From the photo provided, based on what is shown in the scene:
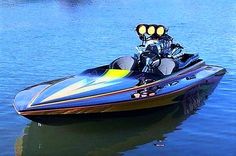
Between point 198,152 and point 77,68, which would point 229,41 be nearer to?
point 77,68

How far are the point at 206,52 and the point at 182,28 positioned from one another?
782cm

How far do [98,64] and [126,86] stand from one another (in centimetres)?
656

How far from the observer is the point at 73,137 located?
8164 mm

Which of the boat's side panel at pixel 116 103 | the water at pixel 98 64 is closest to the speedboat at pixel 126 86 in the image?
the boat's side panel at pixel 116 103

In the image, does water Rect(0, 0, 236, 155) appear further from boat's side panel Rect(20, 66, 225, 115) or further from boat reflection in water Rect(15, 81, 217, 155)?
boat's side panel Rect(20, 66, 225, 115)

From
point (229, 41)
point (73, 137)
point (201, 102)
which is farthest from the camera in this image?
point (229, 41)

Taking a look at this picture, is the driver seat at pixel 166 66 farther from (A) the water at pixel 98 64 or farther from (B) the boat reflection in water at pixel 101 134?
(A) the water at pixel 98 64

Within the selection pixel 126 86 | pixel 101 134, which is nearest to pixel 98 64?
pixel 126 86

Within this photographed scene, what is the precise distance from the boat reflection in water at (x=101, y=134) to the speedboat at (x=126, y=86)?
368 millimetres

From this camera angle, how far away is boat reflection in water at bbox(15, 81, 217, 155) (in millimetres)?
7680

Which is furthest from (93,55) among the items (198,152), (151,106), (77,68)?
(198,152)

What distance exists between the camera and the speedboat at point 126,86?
7762mm

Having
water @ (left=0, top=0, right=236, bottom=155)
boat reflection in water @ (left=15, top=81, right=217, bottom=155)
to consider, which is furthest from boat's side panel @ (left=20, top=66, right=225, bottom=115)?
water @ (left=0, top=0, right=236, bottom=155)

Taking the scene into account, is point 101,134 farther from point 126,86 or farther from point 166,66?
point 166,66
